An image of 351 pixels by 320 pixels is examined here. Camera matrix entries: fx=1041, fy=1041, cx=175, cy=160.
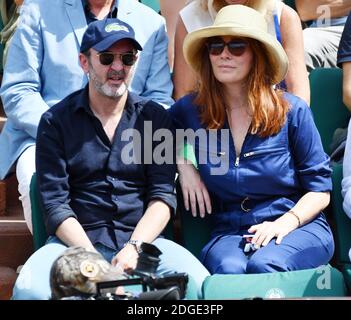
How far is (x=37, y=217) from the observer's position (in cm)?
451

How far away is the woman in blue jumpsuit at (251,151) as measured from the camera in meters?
4.44

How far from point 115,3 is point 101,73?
0.86 metres

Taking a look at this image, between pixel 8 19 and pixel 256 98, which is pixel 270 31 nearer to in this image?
pixel 256 98

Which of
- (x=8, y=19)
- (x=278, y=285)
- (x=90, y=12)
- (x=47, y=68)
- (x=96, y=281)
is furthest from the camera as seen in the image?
(x=8, y=19)

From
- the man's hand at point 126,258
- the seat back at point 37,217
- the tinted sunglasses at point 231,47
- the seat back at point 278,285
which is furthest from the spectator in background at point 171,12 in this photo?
the seat back at point 278,285

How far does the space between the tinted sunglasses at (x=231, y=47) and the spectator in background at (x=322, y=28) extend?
110 cm

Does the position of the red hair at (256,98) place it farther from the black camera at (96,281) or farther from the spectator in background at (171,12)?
the black camera at (96,281)

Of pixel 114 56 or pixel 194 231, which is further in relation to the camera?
pixel 194 231

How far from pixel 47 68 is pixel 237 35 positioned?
3.27ft

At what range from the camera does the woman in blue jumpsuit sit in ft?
14.6

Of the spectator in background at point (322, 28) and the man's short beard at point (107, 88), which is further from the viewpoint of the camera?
the spectator in background at point (322, 28)

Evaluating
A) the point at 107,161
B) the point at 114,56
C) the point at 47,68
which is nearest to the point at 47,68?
the point at 47,68

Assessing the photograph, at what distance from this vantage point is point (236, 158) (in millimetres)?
4488
